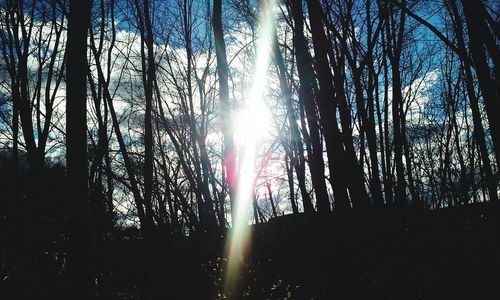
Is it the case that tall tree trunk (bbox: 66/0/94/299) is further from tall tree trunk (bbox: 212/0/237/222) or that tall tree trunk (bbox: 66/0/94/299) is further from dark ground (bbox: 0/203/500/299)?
tall tree trunk (bbox: 212/0/237/222)

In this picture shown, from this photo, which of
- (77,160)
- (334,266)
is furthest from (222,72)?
(334,266)

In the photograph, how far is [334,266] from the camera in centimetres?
398

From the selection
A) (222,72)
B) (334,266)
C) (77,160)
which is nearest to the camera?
(77,160)

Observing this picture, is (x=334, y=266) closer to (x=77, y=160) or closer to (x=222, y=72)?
(x=77, y=160)

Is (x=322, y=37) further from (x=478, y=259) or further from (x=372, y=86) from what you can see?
(x=372, y=86)

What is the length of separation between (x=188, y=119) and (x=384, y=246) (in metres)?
7.10

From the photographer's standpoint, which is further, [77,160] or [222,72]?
[222,72]

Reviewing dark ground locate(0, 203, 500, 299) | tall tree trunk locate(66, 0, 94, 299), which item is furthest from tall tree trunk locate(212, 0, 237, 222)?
tall tree trunk locate(66, 0, 94, 299)

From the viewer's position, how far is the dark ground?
4.34 m

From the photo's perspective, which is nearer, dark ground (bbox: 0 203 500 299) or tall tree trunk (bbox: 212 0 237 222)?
dark ground (bbox: 0 203 500 299)

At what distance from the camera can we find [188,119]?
10898 millimetres

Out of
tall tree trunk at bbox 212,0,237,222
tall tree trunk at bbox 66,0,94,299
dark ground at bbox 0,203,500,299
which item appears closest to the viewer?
tall tree trunk at bbox 66,0,94,299

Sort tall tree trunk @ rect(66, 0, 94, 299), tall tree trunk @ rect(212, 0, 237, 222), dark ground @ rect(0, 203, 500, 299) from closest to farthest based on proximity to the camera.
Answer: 1. tall tree trunk @ rect(66, 0, 94, 299)
2. dark ground @ rect(0, 203, 500, 299)
3. tall tree trunk @ rect(212, 0, 237, 222)

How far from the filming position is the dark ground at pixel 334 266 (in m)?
4.34
